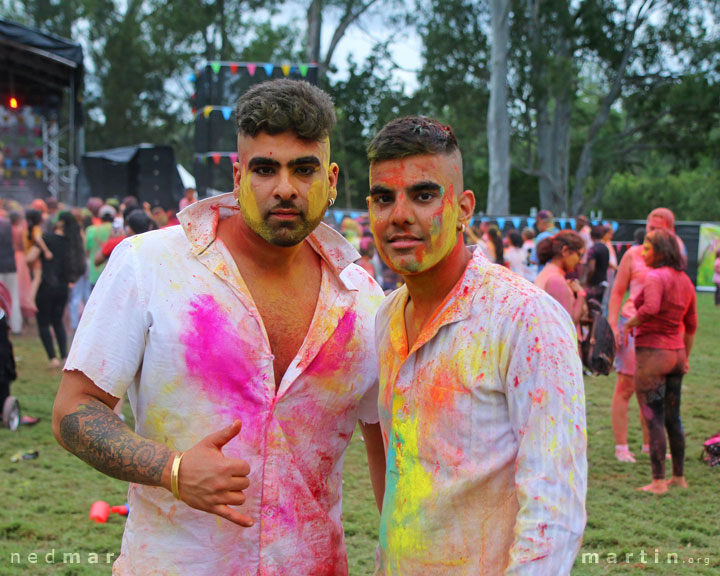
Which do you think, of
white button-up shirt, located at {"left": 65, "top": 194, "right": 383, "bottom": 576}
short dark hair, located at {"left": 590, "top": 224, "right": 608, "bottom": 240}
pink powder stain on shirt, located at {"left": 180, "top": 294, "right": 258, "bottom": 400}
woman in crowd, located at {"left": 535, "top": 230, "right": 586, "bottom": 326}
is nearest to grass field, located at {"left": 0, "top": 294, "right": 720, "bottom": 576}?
woman in crowd, located at {"left": 535, "top": 230, "right": 586, "bottom": 326}

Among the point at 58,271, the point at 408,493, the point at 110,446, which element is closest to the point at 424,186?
the point at 408,493

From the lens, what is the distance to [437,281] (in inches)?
84.4

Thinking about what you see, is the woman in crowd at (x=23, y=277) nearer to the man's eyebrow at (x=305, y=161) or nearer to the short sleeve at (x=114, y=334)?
the short sleeve at (x=114, y=334)

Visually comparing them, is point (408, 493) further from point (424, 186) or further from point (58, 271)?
point (58, 271)

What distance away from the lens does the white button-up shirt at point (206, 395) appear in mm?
2135

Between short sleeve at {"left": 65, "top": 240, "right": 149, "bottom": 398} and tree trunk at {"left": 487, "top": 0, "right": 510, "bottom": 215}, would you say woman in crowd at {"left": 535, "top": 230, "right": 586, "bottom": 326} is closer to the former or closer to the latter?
short sleeve at {"left": 65, "top": 240, "right": 149, "bottom": 398}

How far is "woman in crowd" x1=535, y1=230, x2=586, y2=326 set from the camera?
21.7 ft

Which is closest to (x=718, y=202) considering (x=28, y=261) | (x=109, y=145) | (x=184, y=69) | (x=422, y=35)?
(x=422, y=35)

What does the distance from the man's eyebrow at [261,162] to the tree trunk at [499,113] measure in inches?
767

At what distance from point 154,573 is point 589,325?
5.41 m

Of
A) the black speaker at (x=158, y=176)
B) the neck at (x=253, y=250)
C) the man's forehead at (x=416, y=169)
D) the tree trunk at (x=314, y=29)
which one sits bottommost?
the neck at (x=253, y=250)

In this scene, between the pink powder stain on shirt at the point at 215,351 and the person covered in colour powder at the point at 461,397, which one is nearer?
the person covered in colour powder at the point at 461,397

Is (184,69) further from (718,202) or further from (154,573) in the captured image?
(154,573)

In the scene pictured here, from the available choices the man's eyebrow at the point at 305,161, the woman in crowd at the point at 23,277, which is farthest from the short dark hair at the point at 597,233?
the man's eyebrow at the point at 305,161
